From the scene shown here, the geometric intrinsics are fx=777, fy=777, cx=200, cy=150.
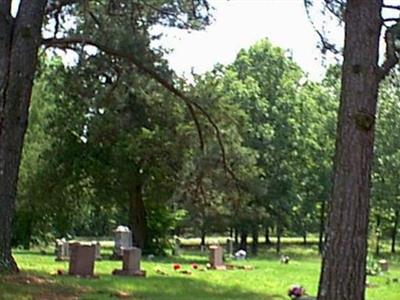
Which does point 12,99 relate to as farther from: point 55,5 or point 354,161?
point 354,161

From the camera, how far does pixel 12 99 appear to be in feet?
42.0

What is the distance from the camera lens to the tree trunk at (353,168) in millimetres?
7555

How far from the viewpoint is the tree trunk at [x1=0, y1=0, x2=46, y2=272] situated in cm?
1278

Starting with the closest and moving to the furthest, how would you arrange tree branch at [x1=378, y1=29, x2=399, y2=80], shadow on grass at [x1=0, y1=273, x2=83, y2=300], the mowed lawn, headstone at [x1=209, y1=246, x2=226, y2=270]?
1. tree branch at [x1=378, y1=29, x2=399, y2=80]
2. shadow on grass at [x1=0, y1=273, x2=83, y2=300]
3. the mowed lawn
4. headstone at [x1=209, y1=246, x2=226, y2=270]

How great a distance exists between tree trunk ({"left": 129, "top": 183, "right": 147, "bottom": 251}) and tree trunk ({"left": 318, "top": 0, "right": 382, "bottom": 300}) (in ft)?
70.9

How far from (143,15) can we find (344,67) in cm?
988

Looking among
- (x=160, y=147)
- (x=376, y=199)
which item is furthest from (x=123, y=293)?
(x=376, y=199)

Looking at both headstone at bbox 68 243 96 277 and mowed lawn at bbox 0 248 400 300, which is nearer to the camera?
mowed lawn at bbox 0 248 400 300

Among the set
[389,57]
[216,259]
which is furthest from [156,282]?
[389,57]

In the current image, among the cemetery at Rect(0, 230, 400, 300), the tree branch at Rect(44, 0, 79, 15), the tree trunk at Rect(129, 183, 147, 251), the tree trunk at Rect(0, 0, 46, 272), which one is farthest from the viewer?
the tree trunk at Rect(129, 183, 147, 251)

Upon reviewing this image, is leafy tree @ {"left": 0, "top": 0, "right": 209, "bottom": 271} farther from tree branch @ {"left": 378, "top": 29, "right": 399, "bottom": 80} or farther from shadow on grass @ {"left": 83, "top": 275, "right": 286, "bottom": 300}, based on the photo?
tree branch @ {"left": 378, "top": 29, "right": 399, "bottom": 80}

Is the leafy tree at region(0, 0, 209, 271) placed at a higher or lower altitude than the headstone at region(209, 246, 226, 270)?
higher

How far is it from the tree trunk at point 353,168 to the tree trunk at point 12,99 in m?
6.68

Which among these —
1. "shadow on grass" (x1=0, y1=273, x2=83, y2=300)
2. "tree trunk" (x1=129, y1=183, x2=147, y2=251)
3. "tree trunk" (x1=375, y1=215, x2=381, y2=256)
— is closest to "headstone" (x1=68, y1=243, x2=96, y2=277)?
"shadow on grass" (x1=0, y1=273, x2=83, y2=300)
